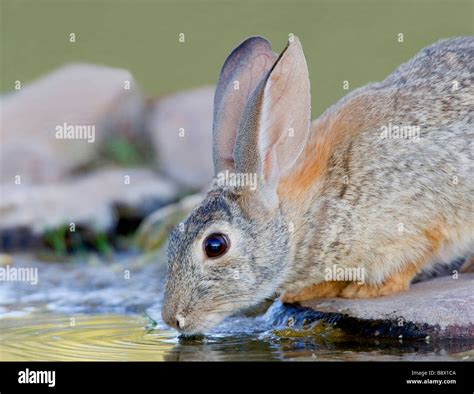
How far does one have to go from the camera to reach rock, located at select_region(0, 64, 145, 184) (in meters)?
14.7

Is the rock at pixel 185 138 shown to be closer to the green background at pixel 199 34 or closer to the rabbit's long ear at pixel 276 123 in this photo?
the green background at pixel 199 34

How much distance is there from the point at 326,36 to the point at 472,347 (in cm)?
1000

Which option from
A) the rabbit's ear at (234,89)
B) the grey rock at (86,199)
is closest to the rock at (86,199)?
the grey rock at (86,199)

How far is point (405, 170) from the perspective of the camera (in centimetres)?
820

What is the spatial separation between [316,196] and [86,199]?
223 inches

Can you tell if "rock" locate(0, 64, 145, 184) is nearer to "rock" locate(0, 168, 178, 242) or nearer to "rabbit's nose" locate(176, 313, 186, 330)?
"rock" locate(0, 168, 178, 242)

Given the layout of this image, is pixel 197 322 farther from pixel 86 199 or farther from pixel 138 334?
pixel 86 199

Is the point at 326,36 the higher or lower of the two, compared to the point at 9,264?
higher

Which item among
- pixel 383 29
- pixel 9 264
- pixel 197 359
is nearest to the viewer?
pixel 197 359

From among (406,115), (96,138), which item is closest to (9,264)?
(96,138)

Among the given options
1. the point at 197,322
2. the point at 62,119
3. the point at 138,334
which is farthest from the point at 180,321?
the point at 62,119

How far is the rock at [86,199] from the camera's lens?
1299 cm

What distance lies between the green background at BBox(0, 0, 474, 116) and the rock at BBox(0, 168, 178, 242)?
121 inches

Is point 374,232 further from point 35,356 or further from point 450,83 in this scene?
point 35,356
